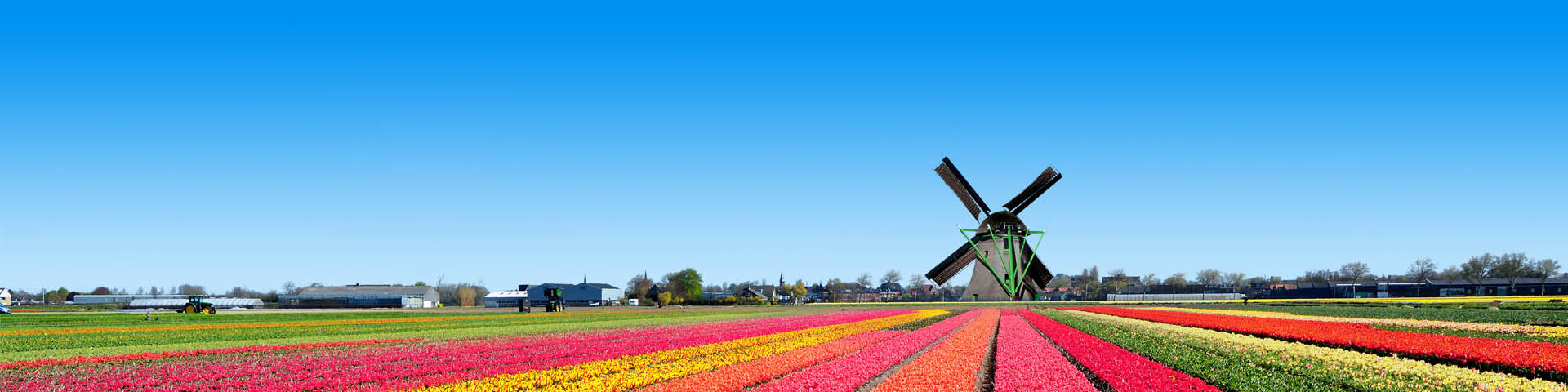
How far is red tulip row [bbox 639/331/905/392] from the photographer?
655 inches

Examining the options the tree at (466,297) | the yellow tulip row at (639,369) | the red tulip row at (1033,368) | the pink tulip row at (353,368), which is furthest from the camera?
the tree at (466,297)

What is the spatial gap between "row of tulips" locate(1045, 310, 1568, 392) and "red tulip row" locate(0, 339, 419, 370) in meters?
24.5

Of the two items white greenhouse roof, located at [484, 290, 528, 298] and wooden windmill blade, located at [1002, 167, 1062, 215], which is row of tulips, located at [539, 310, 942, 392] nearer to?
→ wooden windmill blade, located at [1002, 167, 1062, 215]

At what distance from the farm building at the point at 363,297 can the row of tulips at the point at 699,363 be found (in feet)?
379

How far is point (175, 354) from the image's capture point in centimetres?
2517

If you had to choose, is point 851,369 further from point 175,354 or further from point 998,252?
point 998,252

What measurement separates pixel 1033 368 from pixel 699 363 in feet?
25.2

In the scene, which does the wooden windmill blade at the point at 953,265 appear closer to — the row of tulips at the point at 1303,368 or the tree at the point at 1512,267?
the row of tulips at the point at 1303,368

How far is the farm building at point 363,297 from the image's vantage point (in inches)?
5556

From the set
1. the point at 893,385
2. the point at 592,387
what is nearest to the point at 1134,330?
the point at 893,385

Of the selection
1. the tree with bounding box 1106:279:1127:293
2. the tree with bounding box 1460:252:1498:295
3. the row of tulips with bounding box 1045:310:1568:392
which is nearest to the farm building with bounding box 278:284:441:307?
the tree with bounding box 1106:279:1127:293

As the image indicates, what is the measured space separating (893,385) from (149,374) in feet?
52.9

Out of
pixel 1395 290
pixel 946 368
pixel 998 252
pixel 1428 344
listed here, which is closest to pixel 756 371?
pixel 946 368

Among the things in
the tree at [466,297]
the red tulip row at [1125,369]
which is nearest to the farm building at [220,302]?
the tree at [466,297]
